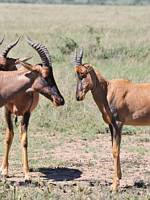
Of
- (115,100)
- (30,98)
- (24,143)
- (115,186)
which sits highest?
(30,98)

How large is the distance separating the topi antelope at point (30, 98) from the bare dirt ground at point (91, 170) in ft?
1.29

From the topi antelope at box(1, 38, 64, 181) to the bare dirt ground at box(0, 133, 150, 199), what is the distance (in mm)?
393

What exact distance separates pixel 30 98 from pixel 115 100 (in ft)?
5.23

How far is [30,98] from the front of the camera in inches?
427

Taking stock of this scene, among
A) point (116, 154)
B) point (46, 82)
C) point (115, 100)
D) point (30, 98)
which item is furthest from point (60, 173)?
point (46, 82)

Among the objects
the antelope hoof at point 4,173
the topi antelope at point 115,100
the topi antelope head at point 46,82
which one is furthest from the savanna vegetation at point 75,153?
the topi antelope head at point 46,82

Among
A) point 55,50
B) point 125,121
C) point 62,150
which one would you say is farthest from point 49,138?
point 55,50

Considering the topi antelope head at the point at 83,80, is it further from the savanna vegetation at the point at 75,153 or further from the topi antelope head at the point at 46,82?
the savanna vegetation at the point at 75,153

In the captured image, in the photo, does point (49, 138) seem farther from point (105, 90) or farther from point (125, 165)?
point (105, 90)

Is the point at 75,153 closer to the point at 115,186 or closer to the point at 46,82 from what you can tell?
the point at 115,186

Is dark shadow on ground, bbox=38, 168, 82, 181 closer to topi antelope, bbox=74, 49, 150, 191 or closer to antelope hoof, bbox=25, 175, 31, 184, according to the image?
antelope hoof, bbox=25, 175, 31, 184

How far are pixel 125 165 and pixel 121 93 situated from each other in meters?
1.86

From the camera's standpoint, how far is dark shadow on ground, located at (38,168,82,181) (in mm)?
10750

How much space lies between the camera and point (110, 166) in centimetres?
1139
